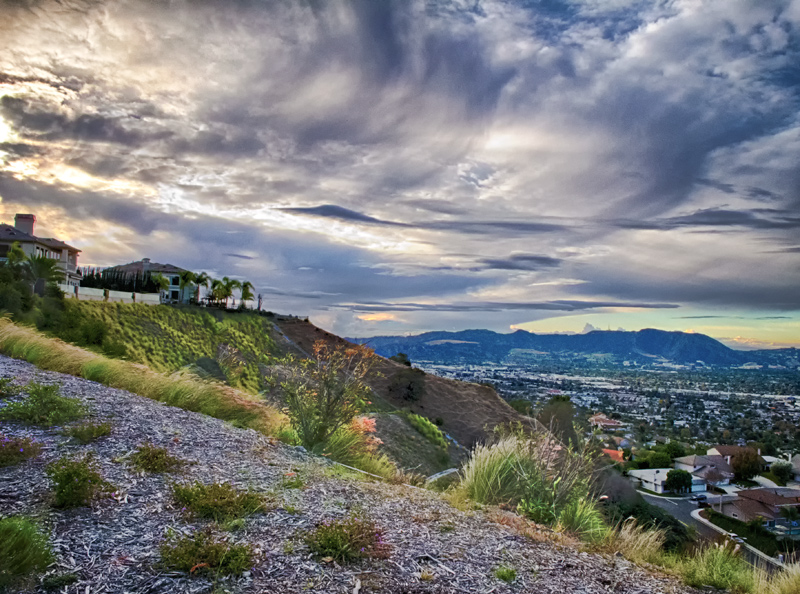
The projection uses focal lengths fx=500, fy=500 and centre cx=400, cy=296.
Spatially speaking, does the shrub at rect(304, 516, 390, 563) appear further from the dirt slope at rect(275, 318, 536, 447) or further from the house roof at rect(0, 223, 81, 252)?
the house roof at rect(0, 223, 81, 252)

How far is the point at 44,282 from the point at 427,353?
150 meters

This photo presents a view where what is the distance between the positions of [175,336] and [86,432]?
27090 mm

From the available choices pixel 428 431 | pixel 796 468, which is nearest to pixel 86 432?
pixel 428 431

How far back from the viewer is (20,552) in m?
3.46

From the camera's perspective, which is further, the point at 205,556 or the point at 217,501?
the point at 217,501

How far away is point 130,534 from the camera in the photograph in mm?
4152

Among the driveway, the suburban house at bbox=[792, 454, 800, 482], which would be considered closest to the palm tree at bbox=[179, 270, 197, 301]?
the driveway

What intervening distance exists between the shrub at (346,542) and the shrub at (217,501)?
2.54 feet

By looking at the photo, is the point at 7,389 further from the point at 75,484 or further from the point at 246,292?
the point at 246,292

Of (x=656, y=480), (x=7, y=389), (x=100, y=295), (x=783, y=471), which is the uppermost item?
(x=100, y=295)

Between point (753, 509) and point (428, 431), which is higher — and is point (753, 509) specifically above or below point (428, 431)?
below

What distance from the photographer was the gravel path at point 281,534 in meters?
3.67

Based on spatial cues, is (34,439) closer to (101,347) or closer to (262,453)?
(262,453)

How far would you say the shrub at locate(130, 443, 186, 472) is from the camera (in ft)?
18.7
